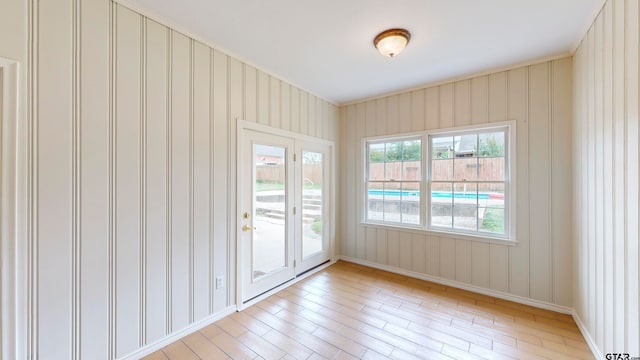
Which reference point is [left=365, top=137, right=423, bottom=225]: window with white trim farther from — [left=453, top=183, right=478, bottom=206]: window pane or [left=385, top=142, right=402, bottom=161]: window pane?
[left=453, top=183, right=478, bottom=206]: window pane

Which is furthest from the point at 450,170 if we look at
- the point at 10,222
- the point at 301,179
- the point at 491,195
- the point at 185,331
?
the point at 10,222

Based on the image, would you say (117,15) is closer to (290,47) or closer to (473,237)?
(290,47)

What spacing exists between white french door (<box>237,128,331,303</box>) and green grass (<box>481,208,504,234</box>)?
224cm

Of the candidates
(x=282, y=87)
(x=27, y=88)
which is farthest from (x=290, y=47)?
(x=27, y=88)

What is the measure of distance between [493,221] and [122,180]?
154 inches

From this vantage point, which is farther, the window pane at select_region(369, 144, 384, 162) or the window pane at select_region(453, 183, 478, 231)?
the window pane at select_region(369, 144, 384, 162)

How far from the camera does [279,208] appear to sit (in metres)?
3.27

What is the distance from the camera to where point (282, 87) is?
129 inches

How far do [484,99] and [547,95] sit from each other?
584mm

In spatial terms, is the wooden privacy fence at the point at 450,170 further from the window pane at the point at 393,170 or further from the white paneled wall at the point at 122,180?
the white paneled wall at the point at 122,180

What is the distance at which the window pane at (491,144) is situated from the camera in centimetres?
302

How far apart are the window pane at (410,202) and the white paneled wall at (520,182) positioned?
215 millimetres

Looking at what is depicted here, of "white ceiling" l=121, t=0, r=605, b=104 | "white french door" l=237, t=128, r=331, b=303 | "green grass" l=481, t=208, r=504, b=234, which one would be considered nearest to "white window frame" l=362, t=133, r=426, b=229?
"white french door" l=237, t=128, r=331, b=303

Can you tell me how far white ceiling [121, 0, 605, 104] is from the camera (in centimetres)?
192
